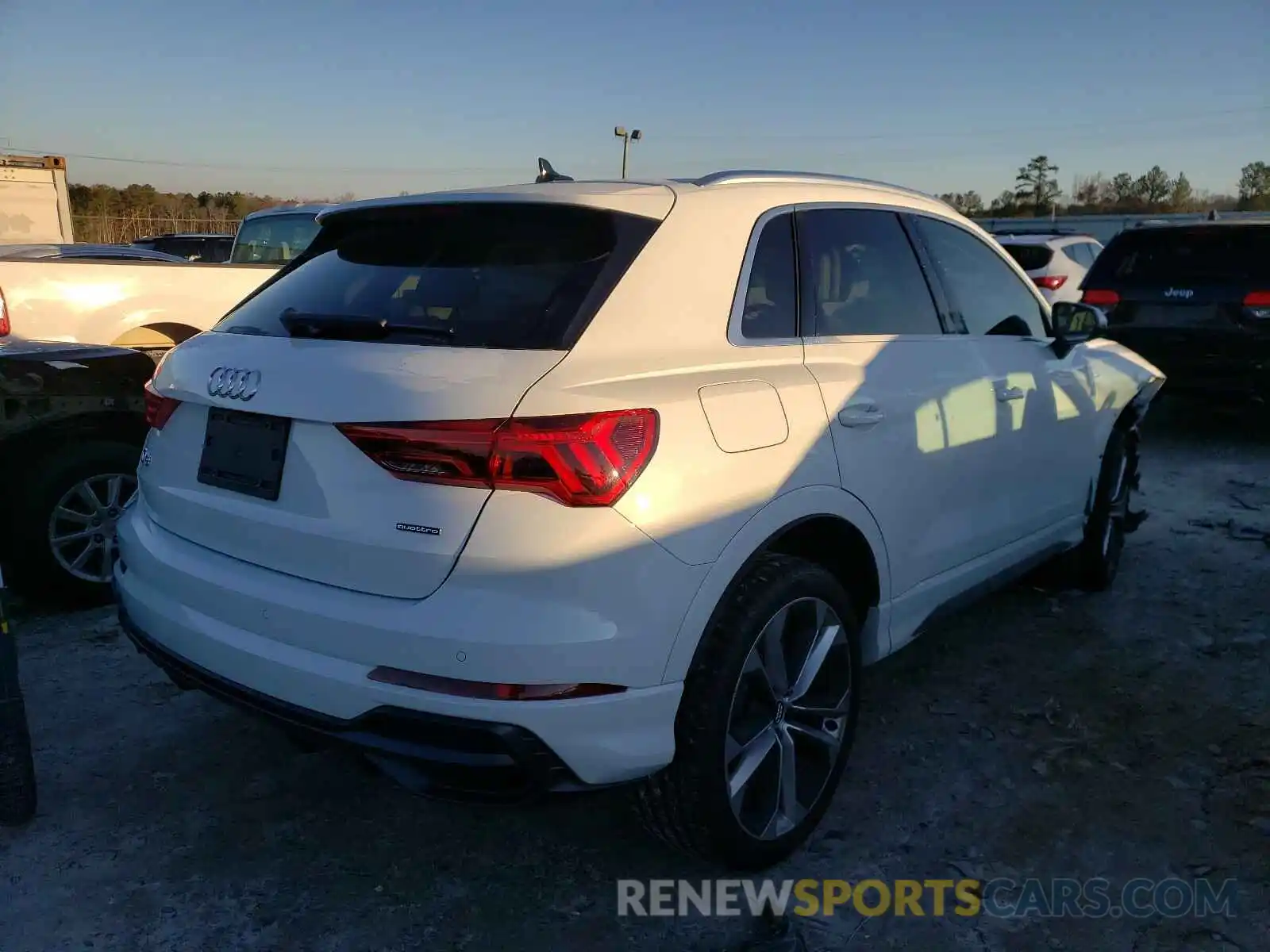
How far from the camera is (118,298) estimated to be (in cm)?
652

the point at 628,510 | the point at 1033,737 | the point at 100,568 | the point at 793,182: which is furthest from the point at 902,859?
the point at 100,568

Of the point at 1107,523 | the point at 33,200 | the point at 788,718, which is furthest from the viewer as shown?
the point at 33,200

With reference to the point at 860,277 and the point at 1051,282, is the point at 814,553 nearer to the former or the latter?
the point at 860,277

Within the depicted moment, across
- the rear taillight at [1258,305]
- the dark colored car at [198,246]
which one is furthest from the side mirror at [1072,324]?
the dark colored car at [198,246]

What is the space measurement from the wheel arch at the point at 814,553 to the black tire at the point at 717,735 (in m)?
0.06

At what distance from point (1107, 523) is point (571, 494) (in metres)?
3.49

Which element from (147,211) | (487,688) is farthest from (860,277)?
(147,211)

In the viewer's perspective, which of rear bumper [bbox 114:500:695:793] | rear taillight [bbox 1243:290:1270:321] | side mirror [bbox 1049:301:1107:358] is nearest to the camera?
rear bumper [bbox 114:500:695:793]

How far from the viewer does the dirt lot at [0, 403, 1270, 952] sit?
246 centimetres

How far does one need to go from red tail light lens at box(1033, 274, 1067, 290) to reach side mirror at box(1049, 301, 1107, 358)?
8824 millimetres

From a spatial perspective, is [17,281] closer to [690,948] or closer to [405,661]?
[405,661]

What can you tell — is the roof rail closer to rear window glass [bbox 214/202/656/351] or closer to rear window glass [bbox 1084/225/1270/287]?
rear window glass [bbox 214/202/656/351]

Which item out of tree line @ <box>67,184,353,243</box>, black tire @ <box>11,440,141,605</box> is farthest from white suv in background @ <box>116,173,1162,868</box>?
tree line @ <box>67,184,353,243</box>

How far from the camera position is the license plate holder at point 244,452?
229 centimetres
